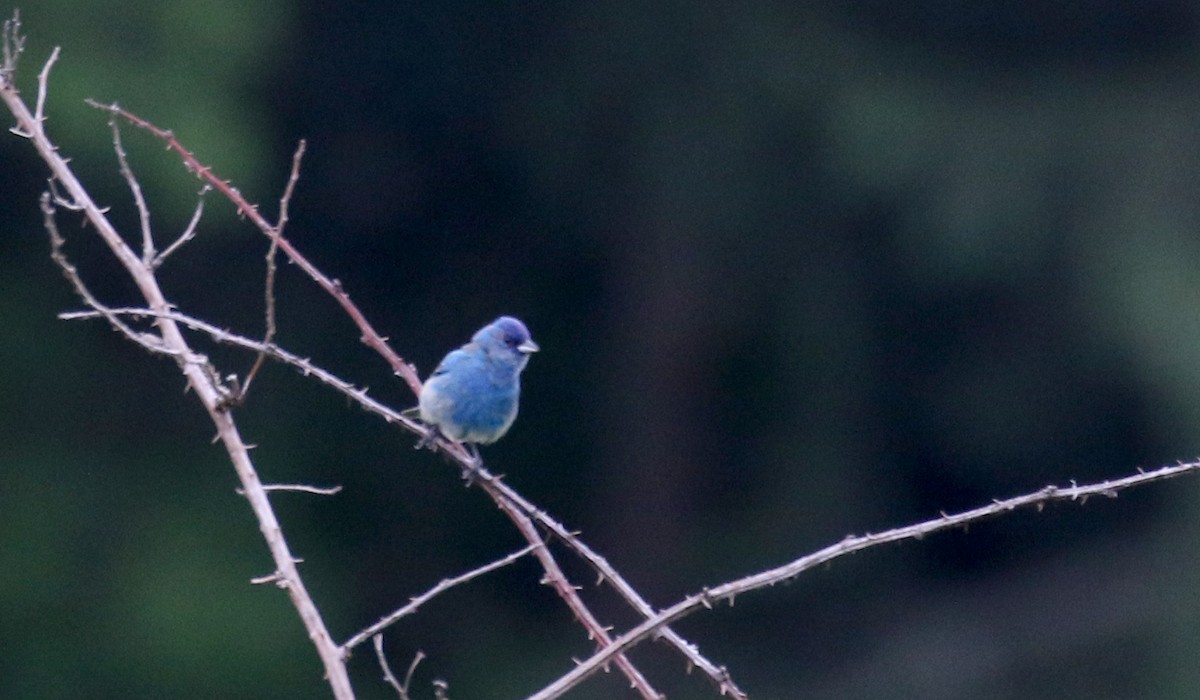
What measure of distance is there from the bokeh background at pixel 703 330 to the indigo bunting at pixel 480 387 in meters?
5.07

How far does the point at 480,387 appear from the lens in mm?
5074

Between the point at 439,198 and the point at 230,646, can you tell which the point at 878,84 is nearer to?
the point at 439,198

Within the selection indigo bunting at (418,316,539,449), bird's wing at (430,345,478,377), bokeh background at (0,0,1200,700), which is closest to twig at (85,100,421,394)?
indigo bunting at (418,316,539,449)

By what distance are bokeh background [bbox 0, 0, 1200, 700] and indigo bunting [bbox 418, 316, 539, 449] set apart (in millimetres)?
5073

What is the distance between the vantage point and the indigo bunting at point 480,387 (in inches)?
197

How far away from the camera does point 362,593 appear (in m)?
11.7

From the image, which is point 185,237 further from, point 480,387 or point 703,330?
point 703,330

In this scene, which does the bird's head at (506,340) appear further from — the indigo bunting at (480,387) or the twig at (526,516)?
the twig at (526,516)

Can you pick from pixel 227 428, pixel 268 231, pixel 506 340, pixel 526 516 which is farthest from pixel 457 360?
pixel 227 428

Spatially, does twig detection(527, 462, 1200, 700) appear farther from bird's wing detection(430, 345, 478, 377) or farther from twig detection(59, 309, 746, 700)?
bird's wing detection(430, 345, 478, 377)

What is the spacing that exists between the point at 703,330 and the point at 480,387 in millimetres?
7051

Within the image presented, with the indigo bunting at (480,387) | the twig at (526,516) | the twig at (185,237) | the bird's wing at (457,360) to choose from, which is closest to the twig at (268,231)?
the twig at (185,237)

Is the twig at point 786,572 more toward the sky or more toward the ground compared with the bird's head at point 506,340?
more toward the ground

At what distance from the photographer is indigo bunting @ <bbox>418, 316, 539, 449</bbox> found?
4.99m
